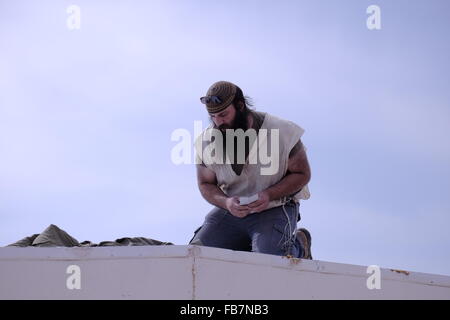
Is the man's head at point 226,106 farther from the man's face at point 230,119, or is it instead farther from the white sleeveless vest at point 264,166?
the white sleeveless vest at point 264,166

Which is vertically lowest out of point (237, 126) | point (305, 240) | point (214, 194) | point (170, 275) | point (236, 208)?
point (170, 275)

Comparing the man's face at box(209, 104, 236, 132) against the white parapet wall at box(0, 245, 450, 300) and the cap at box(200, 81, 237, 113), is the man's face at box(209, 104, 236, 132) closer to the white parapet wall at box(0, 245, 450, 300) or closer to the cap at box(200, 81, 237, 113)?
the cap at box(200, 81, 237, 113)

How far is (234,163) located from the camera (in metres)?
5.57

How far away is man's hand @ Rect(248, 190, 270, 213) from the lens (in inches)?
205

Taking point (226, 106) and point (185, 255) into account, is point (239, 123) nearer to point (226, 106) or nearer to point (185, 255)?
point (226, 106)

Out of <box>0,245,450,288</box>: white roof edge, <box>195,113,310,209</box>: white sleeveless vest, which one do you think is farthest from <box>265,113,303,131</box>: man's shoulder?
<box>0,245,450,288</box>: white roof edge

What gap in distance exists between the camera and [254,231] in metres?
5.33

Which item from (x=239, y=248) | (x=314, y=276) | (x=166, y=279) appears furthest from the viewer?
(x=239, y=248)

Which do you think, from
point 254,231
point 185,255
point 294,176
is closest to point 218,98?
point 294,176

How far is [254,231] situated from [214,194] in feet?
1.40
